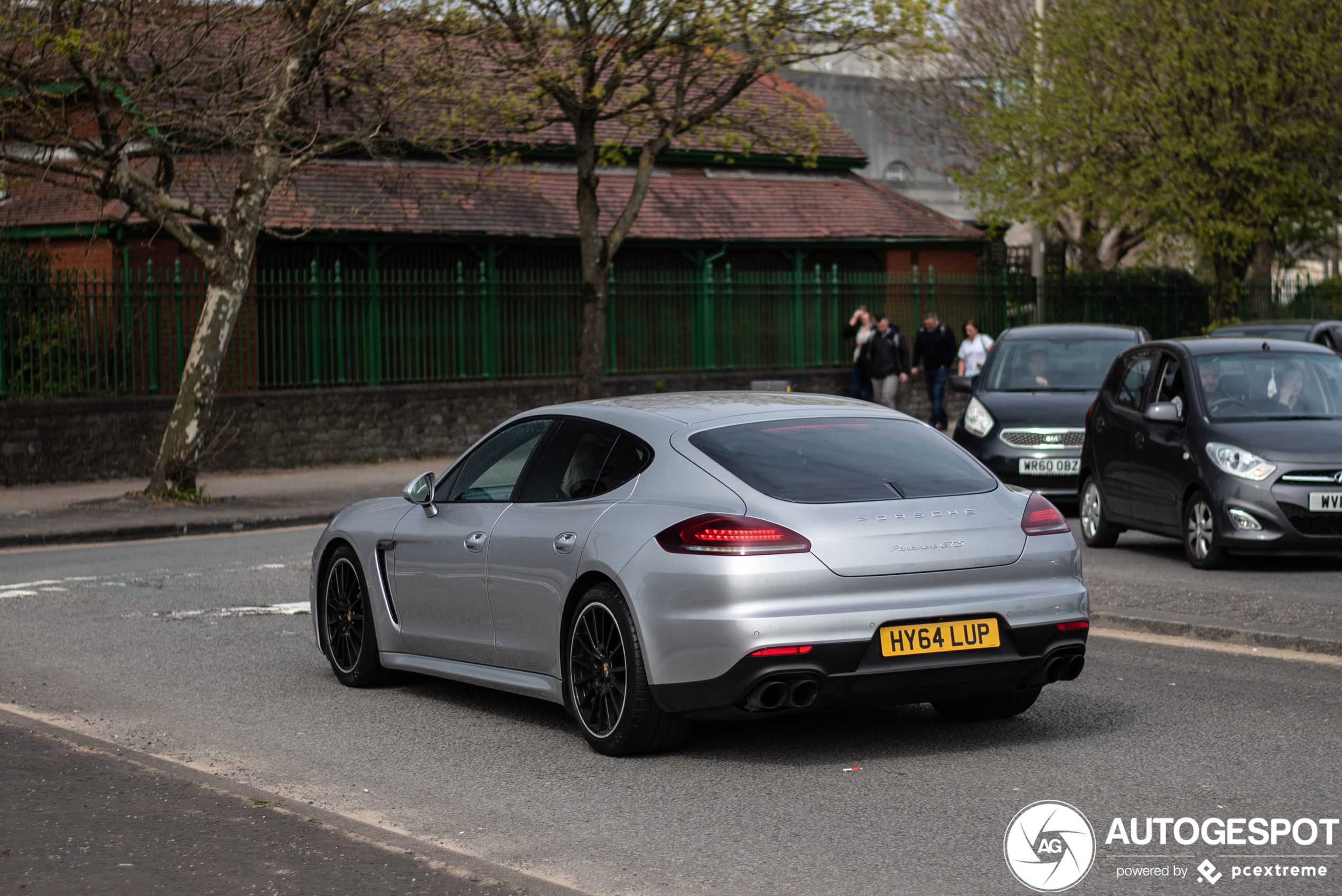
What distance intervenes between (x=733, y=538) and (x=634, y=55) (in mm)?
16144

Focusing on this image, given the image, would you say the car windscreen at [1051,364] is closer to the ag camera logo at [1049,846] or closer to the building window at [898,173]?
the ag camera logo at [1049,846]

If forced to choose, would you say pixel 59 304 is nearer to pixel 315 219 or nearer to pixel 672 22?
pixel 315 219

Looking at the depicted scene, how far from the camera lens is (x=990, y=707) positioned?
7133 mm

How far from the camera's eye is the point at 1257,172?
3158 centimetres

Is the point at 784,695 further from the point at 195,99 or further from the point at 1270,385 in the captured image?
the point at 195,99

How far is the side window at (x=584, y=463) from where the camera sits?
22.7ft

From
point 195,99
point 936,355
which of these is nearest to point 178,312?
point 195,99

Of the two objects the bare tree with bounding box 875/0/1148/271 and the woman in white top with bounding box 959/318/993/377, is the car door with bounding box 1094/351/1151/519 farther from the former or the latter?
the bare tree with bounding box 875/0/1148/271

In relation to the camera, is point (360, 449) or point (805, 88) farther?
point (805, 88)

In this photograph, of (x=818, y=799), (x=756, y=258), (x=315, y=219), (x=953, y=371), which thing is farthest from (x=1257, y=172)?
(x=818, y=799)

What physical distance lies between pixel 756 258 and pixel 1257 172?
948cm

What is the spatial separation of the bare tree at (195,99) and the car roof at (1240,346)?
29.6 feet

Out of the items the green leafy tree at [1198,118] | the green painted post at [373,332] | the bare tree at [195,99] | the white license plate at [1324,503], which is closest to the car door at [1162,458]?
the white license plate at [1324,503]

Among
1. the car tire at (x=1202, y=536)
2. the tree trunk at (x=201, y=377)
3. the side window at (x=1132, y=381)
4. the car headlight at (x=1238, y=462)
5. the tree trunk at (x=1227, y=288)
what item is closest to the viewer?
the car headlight at (x=1238, y=462)
